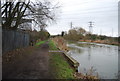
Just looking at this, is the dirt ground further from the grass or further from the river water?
the river water

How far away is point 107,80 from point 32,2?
1106 centimetres

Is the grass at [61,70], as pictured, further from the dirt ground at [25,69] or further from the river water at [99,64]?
the river water at [99,64]

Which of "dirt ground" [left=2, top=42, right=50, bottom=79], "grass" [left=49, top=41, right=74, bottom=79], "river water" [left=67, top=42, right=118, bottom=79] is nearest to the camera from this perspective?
"dirt ground" [left=2, top=42, right=50, bottom=79]

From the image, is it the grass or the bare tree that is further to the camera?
the bare tree

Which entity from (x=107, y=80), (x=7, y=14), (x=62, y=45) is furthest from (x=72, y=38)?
(x=107, y=80)

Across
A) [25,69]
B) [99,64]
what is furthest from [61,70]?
[99,64]

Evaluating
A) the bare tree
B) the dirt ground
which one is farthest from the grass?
the bare tree

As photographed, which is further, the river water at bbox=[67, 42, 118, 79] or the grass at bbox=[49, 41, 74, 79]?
the river water at bbox=[67, 42, 118, 79]

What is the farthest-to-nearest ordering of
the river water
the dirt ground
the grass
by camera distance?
1. the river water
2. the grass
3. the dirt ground

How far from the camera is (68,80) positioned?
4.30 meters

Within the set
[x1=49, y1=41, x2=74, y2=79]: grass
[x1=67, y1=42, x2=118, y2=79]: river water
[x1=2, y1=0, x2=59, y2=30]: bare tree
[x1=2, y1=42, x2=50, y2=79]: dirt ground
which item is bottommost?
[x1=67, y1=42, x2=118, y2=79]: river water

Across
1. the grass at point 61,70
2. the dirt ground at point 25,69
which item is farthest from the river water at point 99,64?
the dirt ground at point 25,69

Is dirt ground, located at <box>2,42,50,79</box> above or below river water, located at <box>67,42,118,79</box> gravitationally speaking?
above

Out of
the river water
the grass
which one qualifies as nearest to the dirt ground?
the grass
